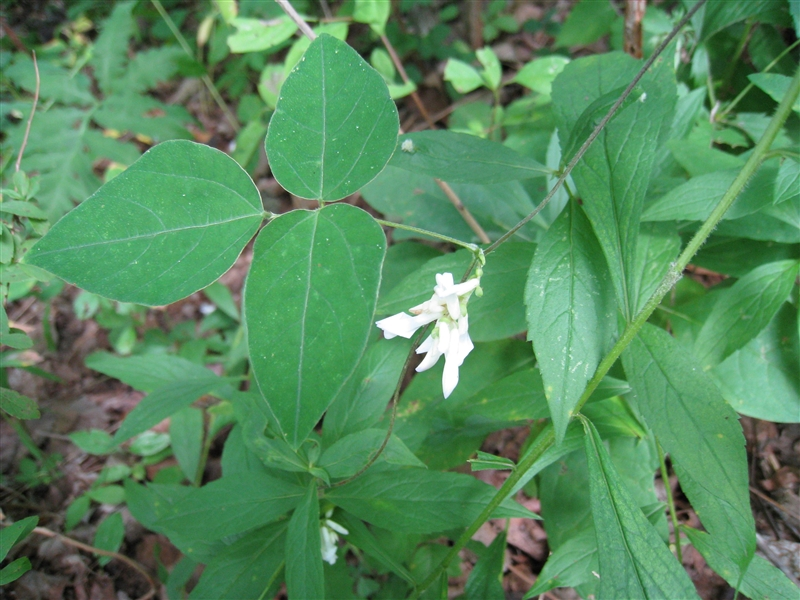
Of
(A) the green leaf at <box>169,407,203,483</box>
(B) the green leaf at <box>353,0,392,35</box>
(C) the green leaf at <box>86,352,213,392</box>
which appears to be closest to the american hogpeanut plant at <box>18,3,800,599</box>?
(C) the green leaf at <box>86,352,213,392</box>

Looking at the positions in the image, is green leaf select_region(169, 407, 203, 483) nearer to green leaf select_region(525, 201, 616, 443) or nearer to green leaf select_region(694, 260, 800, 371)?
green leaf select_region(525, 201, 616, 443)

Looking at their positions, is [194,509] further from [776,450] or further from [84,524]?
[776,450]

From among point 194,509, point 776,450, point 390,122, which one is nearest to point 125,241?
point 390,122

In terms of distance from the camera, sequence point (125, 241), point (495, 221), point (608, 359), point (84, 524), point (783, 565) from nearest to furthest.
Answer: point (125, 241) → point (608, 359) → point (783, 565) → point (495, 221) → point (84, 524)

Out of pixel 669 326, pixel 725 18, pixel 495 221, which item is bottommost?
pixel 669 326

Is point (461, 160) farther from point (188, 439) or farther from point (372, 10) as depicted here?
point (188, 439)

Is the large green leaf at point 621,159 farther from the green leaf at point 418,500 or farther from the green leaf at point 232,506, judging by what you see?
the green leaf at point 232,506

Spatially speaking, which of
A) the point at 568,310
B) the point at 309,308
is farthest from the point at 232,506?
the point at 568,310
